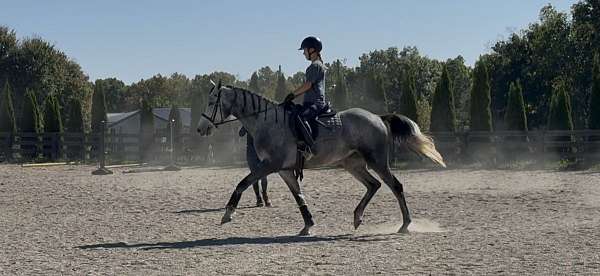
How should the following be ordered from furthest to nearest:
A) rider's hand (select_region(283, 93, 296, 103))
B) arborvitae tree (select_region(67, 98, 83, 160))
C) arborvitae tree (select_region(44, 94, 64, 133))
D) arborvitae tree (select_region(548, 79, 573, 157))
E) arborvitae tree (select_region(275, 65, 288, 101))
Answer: arborvitae tree (select_region(275, 65, 288, 101)), arborvitae tree (select_region(67, 98, 83, 160)), arborvitae tree (select_region(44, 94, 64, 133)), arborvitae tree (select_region(548, 79, 573, 157)), rider's hand (select_region(283, 93, 296, 103))

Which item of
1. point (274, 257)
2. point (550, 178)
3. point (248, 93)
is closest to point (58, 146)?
point (550, 178)

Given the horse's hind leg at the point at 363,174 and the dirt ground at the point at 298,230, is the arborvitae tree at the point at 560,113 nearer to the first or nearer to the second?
the dirt ground at the point at 298,230

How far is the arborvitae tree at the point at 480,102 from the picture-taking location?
31844mm

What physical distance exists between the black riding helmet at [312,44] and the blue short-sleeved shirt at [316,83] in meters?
0.19

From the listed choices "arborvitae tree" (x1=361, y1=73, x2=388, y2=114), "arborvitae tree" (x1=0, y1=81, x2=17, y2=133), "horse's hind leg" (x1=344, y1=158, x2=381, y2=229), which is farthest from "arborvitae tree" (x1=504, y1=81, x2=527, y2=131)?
"arborvitae tree" (x1=0, y1=81, x2=17, y2=133)

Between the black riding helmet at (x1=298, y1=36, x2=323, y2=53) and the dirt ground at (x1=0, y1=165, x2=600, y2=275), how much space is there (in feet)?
8.18

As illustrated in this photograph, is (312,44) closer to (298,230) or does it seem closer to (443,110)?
(298,230)

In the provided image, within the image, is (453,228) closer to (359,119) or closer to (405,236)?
(405,236)

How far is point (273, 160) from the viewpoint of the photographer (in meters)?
10.4

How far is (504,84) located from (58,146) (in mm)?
31261

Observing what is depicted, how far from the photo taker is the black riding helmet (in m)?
10.6

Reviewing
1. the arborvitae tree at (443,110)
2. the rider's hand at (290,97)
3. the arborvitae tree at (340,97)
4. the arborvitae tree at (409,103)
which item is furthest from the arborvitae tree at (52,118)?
the rider's hand at (290,97)

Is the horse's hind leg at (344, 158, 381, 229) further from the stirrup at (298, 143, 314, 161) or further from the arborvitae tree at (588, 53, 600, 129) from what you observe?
the arborvitae tree at (588, 53, 600, 129)

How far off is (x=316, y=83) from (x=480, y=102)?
22889mm
